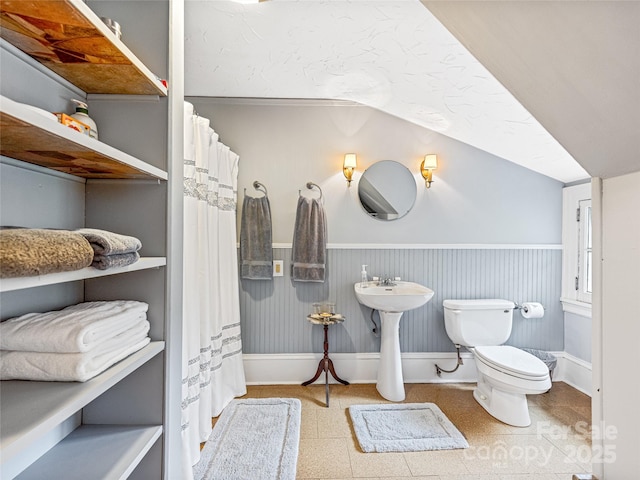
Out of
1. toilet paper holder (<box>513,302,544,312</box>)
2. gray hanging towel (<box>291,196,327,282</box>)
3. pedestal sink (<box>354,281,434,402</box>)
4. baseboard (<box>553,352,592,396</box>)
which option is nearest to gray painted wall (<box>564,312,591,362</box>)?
baseboard (<box>553,352,592,396</box>)

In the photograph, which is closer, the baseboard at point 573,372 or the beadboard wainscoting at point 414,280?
the baseboard at point 573,372

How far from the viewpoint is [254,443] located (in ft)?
6.12

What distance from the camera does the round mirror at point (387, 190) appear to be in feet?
8.96

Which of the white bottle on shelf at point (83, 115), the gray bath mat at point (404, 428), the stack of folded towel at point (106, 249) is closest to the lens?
the stack of folded towel at point (106, 249)

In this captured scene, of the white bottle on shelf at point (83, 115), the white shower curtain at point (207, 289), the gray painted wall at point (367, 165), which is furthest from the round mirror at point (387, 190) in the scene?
the white bottle on shelf at point (83, 115)

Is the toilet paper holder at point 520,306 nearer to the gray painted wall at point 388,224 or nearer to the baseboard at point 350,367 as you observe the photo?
the gray painted wall at point 388,224

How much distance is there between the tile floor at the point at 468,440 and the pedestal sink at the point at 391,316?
12cm

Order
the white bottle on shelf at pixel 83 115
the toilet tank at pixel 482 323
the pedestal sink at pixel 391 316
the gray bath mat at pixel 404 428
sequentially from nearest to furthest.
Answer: the white bottle on shelf at pixel 83 115
the gray bath mat at pixel 404 428
the pedestal sink at pixel 391 316
the toilet tank at pixel 482 323

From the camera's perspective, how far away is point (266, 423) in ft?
6.77

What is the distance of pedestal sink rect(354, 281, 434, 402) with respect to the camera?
230 cm

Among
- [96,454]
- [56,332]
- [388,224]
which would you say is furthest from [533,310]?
[56,332]

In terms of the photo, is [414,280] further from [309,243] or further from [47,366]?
[47,366]

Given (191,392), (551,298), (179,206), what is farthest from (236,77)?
(551,298)

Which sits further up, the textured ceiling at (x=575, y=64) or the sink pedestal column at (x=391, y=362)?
the textured ceiling at (x=575, y=64)
